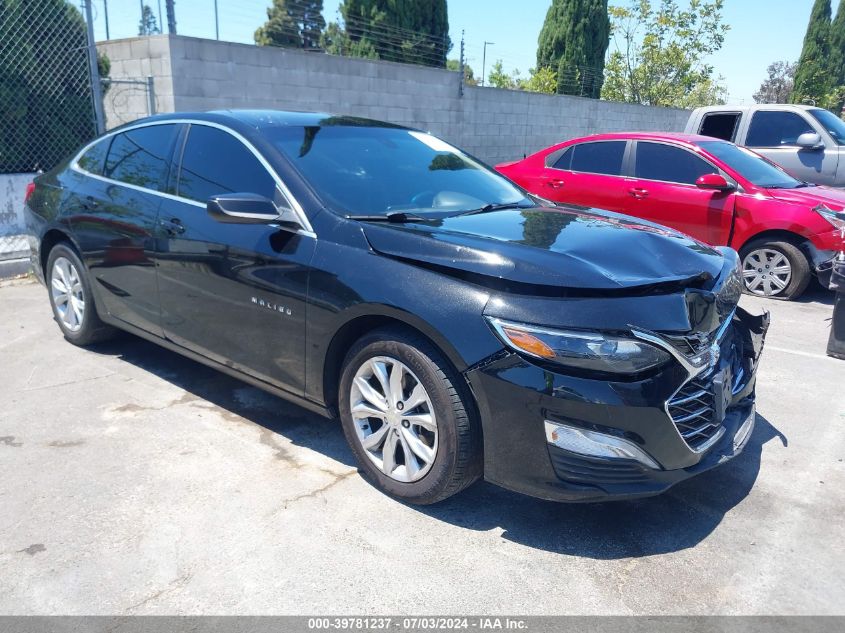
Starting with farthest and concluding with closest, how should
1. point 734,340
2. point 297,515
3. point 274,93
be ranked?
point 274,93
point 734,340
point 297,515

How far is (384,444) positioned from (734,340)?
1739 millimetres

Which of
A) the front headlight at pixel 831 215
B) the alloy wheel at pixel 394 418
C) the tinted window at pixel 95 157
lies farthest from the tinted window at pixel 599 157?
the alloy wheel at pixel 394 418

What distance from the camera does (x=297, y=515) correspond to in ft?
10.1

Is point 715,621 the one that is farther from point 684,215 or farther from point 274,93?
point 274,93

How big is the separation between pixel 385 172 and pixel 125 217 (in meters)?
1.70

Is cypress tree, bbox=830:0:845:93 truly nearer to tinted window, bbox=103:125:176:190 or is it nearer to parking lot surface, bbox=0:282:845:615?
parking lot surface, bbox=0:282:845:615

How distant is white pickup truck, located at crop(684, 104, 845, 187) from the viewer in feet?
30.2

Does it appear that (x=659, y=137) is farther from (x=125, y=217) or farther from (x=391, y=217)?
(x=125, y=217)

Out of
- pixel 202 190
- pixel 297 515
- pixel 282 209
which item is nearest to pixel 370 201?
pixel 282 209

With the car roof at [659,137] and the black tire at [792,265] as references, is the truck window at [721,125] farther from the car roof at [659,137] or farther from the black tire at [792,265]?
the black tire at [792,265]

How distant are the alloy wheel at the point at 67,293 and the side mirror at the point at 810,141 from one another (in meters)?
8.82

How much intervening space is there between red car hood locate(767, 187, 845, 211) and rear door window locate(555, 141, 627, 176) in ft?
5.25

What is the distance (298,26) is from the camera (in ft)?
119

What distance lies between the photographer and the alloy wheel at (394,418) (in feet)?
9.73
